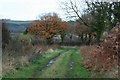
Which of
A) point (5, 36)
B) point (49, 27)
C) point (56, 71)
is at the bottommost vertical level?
point (56, 71)

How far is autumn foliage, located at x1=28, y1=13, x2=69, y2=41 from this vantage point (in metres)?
85.3

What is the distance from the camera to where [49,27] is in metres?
87.2

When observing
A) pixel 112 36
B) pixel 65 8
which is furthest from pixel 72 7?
pixel 112 36

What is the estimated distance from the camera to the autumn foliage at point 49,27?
280 ft

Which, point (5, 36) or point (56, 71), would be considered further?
point (5, 36)

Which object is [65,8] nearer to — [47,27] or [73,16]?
[73,16]

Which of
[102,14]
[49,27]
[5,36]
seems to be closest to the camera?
[5,36]

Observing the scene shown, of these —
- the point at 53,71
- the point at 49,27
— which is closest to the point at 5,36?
the point at 53,71

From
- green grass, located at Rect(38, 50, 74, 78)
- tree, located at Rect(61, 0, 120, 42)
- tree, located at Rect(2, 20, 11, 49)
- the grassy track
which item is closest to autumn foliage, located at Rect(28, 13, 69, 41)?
tree, located at Rect(61, 0, 120, 42)

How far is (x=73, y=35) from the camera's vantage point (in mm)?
95188

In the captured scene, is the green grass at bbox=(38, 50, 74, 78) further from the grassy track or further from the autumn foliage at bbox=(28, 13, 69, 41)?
the autumn foliage at bbox=(28, 13, 69, 41)

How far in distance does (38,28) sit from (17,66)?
63868 mm

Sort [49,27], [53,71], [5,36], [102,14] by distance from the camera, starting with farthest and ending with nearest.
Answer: [49,27], [102,14], [5,36], [53,71]

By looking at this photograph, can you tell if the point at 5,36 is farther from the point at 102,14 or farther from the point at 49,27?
the point at 49,27
